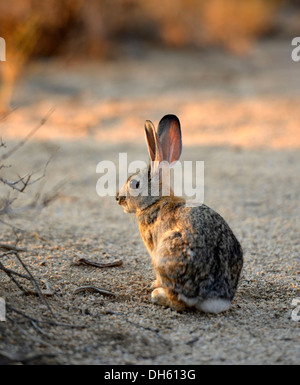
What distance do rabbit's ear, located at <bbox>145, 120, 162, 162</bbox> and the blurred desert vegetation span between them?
6556 mm

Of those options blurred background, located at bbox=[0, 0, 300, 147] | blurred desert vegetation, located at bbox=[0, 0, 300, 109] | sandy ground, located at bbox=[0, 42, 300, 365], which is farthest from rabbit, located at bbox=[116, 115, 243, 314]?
blurred desert vegetation, located at bbox=[0, 0, 300, 109]

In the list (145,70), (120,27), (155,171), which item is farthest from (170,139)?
(120,27)

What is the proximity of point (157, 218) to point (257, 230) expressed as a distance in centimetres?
196

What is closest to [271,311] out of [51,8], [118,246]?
[118,246]

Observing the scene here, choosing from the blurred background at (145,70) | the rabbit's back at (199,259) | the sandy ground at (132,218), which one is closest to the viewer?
the sandy ground at (132,218)

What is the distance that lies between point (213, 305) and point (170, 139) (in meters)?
1.24

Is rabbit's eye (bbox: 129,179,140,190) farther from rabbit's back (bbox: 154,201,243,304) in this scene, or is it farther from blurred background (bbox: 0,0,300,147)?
blurred background (bbox: 0,0,300,147)

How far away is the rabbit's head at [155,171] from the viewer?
4.21 meters

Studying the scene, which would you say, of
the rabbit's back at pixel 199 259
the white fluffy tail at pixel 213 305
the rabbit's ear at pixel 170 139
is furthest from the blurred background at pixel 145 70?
the white fluffy tail at pixel 213 305

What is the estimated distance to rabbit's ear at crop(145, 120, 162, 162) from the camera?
4.15m

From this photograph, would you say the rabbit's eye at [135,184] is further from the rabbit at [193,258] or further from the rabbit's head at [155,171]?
the rabbit at [193,258]

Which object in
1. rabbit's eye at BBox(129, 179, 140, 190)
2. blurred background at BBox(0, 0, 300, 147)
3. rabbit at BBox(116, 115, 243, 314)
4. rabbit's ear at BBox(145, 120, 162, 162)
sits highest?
blurred background at BBox(0, 0, 300, 147)

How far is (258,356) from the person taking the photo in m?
3.32

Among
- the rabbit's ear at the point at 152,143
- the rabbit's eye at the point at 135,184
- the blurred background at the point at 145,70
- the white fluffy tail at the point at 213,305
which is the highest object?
the blurred background at the point at 145,70
